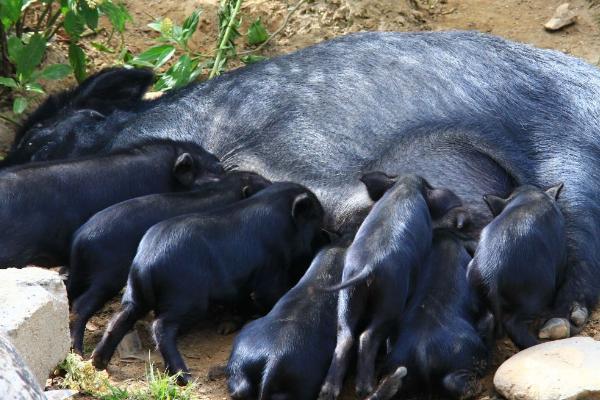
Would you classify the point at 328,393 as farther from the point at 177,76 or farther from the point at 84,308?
the point at 177,76

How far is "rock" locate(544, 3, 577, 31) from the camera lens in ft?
23.5

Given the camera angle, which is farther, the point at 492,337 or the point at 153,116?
the point at 153,116

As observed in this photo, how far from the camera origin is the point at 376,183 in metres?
4.82

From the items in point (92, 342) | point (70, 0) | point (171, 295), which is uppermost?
point (70, 0)

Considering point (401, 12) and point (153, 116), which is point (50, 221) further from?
point (401, 12)

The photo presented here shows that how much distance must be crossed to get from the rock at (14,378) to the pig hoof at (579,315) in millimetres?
2492

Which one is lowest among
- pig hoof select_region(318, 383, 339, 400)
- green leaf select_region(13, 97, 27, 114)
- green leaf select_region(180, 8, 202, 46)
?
pig hoof select_region(318, 383, 339, 400)

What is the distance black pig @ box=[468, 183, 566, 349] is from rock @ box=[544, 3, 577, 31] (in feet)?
9.55

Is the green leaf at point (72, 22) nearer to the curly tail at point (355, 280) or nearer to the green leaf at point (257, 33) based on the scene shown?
the green leaf at point (257, 33)

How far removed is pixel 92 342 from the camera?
4.76 meters

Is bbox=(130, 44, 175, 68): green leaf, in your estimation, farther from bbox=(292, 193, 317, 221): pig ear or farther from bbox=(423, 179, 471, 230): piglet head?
bbox=(423, 179, 471, 230): piglet head

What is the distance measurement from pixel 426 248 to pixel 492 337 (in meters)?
0.43

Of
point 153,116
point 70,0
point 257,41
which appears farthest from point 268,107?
point 257,41

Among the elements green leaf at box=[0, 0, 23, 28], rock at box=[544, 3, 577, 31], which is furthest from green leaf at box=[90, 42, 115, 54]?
rock at box=[544, 3, 577, 31]
